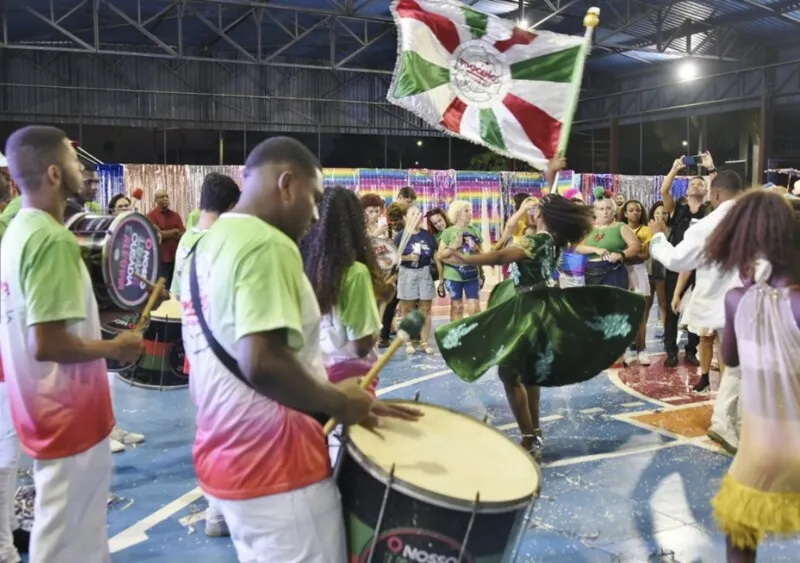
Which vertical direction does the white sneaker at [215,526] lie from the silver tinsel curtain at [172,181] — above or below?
below

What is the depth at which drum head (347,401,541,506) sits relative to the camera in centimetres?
216

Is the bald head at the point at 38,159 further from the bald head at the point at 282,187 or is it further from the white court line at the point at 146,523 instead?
the white court line at the point at 146,523

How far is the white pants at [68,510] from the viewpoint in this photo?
2665 mm

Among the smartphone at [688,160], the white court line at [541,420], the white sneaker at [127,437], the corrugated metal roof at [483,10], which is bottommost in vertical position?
the white court line at [541,420]

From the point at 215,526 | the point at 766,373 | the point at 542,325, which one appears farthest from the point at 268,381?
the point at 542,325

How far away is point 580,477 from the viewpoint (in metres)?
4.96

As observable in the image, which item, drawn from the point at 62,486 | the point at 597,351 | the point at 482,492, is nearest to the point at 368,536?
the point at 482,492

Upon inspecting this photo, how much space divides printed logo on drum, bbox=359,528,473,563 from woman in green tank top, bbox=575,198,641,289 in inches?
A: 230

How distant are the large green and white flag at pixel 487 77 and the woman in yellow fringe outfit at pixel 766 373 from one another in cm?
255

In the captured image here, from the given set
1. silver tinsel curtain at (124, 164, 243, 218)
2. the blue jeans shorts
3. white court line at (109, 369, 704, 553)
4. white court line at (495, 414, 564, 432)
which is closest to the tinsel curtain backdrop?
silver tinsel curtain at (124, 164, 243, 218)

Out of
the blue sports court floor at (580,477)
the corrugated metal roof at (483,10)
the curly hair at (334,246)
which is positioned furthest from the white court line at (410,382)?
the corrugated metal roof at (483,10)

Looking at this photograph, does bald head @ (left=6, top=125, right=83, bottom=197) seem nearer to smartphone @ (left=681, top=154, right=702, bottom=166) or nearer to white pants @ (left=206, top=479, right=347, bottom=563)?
white pants @ (left=206, top=479, right=347, bottom=563)

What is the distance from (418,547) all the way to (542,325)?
3045 millimetres

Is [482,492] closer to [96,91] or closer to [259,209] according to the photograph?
[259,209]
